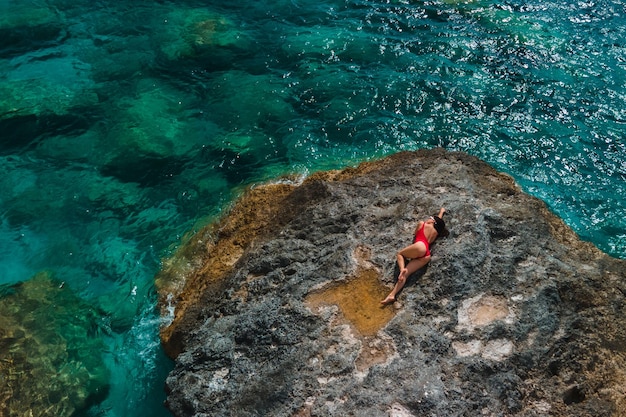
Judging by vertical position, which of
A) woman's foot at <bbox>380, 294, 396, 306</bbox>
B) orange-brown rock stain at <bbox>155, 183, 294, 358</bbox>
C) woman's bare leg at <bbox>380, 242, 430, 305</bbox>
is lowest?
orange-brown rock stain at <bbox>155, 183, 294, 358</bbox>

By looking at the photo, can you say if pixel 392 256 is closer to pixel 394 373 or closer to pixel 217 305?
pixel 394 373

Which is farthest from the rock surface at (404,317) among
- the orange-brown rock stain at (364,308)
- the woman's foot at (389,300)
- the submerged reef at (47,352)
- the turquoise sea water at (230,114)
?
the turquoise sea water at (230,114)

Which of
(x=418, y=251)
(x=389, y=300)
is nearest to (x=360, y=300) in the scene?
(x=389, y=300)

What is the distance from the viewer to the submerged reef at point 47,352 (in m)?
9.89

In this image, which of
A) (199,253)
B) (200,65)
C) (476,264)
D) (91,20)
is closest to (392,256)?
(476,264)

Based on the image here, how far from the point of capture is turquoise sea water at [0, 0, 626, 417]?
12367 millimetres

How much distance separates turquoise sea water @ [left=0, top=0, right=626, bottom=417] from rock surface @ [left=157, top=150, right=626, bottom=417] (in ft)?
8.38

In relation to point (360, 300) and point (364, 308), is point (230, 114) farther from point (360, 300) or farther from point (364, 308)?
point (364, 308)

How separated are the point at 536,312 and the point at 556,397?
127 cm

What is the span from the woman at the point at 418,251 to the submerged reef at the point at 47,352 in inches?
228

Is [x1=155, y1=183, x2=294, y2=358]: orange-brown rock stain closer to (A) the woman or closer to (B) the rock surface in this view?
(B) the rock surface

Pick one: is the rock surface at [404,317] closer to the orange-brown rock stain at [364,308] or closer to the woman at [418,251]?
the orange-brown rock stain at [364,308]

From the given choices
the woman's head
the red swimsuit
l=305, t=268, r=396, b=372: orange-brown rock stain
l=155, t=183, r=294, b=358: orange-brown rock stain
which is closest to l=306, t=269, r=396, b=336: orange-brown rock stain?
l=305, t=268, r=396, b=372: orange-brown rock stain

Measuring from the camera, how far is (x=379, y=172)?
37.4 feet
